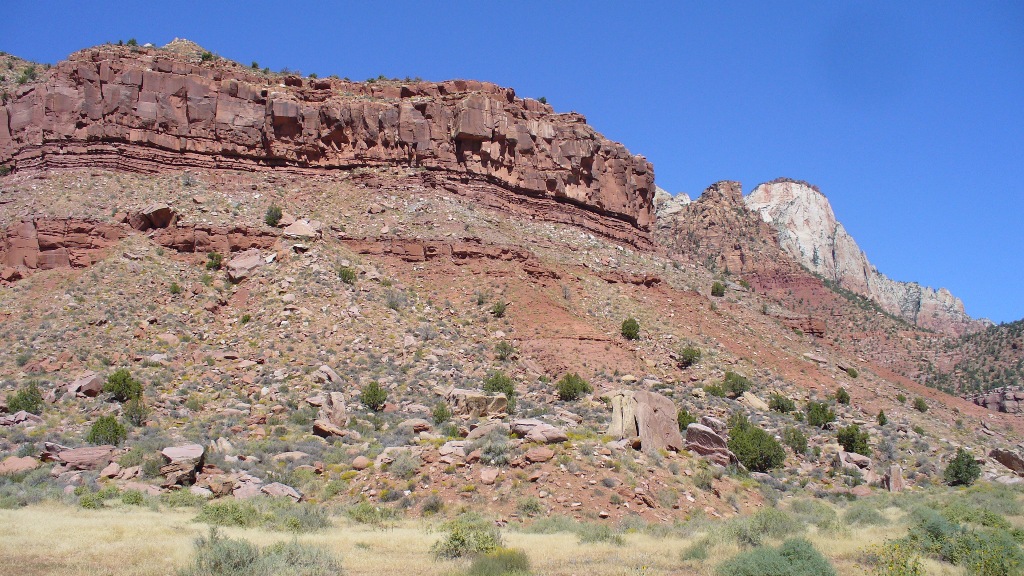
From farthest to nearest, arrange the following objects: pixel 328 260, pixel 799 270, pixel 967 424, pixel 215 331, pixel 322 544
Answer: pixel 799 270 → pixel 967 424 → pixel 328 260 → pixel 215 331 → pixel 322 544

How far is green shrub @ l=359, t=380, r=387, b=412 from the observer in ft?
98.3

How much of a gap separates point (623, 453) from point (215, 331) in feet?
72.8

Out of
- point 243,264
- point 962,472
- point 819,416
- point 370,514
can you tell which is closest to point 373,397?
point 370,514

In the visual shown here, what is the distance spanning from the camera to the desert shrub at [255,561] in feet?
39.1

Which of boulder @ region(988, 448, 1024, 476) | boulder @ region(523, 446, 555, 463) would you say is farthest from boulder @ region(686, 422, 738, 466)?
Answer: boulder @ region(988, 448, 1024, 476)

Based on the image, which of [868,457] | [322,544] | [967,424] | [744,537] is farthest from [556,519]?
[967,424]

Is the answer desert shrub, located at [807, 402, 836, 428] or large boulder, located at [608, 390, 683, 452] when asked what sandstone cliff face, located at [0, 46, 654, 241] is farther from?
large boulder, located at [608, 390, 683, 452]

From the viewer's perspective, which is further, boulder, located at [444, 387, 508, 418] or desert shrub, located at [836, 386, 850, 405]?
desert shrub, located at [836, 386, 850, 405]

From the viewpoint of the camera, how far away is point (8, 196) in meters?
42.4

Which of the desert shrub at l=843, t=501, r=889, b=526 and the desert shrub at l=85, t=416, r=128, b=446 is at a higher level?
the desert shrub at l=85, t=416, r=128, b=446

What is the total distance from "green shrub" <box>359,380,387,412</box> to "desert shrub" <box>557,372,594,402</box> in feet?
27.0

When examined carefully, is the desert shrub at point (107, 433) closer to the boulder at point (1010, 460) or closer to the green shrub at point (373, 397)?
the green shrub at point (373, 397)

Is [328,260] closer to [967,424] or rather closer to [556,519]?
[556,519]

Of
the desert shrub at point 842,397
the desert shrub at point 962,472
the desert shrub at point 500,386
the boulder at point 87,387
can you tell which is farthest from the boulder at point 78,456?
the desert shrub at point 842,397
